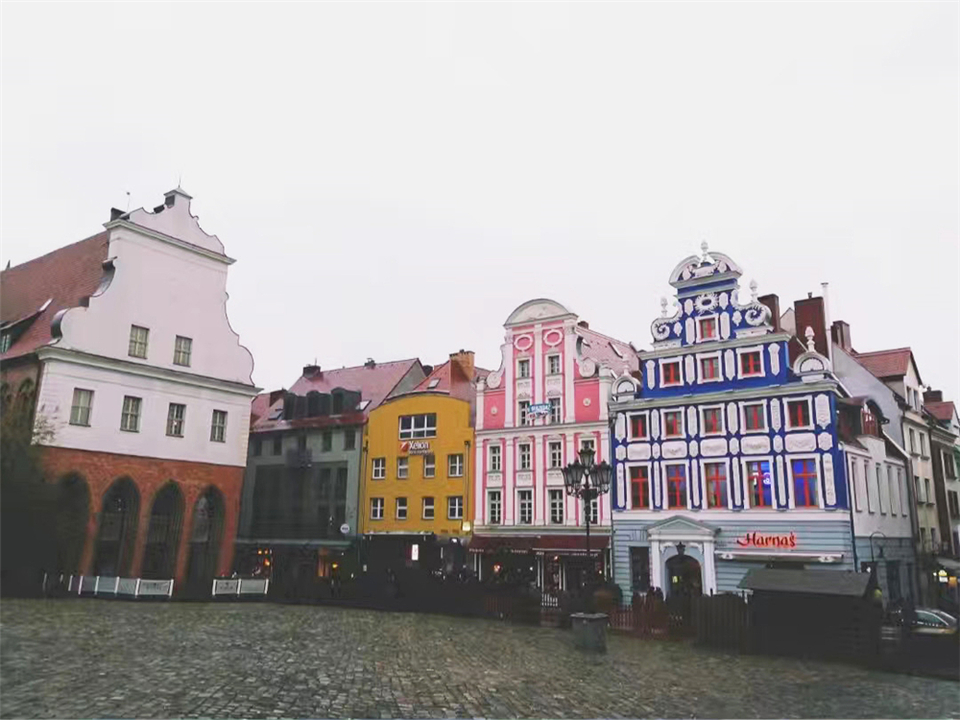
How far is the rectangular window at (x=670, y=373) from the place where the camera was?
34.8 meters

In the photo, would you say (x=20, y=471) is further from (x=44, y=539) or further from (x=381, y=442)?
(x=381, y=442)

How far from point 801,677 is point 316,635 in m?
11.4

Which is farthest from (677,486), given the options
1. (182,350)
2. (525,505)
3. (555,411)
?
(182,350)

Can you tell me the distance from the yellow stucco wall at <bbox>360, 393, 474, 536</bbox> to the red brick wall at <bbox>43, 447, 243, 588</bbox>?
954 cm

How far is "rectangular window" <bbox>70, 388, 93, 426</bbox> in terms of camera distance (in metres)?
31.5

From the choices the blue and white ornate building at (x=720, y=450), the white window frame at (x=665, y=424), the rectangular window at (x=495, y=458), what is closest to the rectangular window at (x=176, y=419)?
the rectangular window at (x=495, y=458)

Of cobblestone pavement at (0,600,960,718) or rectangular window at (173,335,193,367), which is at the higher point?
rectangular window at (173,335,193,367)

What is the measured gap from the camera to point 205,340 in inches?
1468

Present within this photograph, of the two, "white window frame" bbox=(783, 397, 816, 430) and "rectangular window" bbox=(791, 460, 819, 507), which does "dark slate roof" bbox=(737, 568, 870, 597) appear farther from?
"white window frame" bbox=(783, 397, 816, 430)

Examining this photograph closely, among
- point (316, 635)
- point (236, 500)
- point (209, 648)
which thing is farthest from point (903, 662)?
point (236, 500)

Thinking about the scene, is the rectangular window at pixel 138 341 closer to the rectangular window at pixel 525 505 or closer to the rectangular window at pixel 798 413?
the rectangular window at pixel 525 505

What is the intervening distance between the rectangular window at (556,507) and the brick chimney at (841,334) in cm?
1706

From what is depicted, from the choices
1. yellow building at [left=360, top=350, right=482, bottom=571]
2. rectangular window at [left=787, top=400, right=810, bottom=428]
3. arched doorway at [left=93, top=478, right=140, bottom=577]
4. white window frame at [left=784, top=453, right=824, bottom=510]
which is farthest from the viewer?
yellow building at [left=360, top=350, right=482, bottom=571]

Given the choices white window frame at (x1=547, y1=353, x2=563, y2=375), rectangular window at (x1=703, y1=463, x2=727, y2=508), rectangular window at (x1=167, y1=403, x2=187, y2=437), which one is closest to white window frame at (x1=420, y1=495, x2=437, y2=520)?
white window frame at (x1=547, y1=353, x2=563, y2=375)
